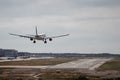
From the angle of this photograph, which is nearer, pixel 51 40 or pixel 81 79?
pixel 81 79

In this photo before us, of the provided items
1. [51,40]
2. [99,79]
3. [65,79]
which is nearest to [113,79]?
[99,79]

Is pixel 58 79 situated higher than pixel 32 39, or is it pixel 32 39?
pixel 32 39

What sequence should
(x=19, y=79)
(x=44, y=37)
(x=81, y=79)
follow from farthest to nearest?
(x=44, y=37) → (x=19, y=79) → (x=81, y=79)

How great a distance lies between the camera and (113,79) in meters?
77.8

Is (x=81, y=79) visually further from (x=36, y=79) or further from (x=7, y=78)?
(x=7, y=78)

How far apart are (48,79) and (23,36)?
12.6m

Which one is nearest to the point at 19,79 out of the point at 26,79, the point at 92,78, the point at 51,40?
Result: the point at 26,79

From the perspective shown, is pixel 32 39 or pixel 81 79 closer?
pixel 81 79

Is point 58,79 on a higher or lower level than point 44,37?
lower

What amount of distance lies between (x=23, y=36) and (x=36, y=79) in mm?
11421

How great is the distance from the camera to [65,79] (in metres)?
80.4

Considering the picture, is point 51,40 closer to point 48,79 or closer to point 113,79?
point 48,79

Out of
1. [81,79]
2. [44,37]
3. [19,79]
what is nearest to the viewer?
[81,79]

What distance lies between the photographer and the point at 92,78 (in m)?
82.9
